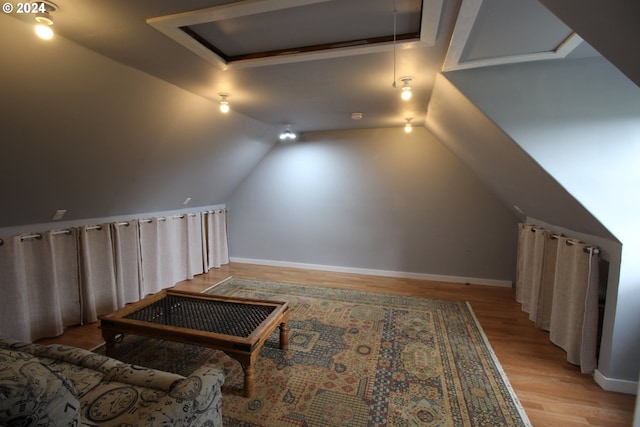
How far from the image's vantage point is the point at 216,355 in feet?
8.09

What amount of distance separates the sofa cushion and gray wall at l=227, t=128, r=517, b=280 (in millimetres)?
4057

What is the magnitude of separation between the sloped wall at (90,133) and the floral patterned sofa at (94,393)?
1.42m

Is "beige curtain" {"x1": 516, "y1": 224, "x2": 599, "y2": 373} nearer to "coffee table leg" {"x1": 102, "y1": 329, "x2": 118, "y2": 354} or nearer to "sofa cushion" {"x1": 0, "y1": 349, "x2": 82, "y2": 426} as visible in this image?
"sofa cushion" {"x1": 0, "y1": 349, "x2": 82, "y2": 426}

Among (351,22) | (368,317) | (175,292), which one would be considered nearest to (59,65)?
(351,22)

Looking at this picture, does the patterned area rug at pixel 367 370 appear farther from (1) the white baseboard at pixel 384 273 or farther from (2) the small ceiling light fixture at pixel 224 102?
(2) the small ceiling light fixture at pixel 224 102

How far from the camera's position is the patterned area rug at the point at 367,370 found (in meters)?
1.82

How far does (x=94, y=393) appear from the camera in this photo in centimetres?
135

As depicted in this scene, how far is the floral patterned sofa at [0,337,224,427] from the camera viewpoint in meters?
0.81

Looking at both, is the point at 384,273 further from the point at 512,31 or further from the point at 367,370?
the point at 512,31

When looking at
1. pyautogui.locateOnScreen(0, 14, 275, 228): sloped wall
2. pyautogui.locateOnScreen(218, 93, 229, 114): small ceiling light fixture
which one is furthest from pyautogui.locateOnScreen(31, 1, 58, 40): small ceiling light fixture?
pyautogui.locateOnScreen(218, 93, 229, 114): small ceiling light fixture

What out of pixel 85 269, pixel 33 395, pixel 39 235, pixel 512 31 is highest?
pixel 512 31

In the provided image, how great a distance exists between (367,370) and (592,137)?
7.79 ft

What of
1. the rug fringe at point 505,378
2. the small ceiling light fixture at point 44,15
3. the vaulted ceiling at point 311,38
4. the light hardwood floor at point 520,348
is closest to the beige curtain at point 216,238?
the light hardwood floor at point 520,348

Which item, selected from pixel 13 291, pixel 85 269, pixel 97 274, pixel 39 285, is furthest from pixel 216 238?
pixel 13 291
